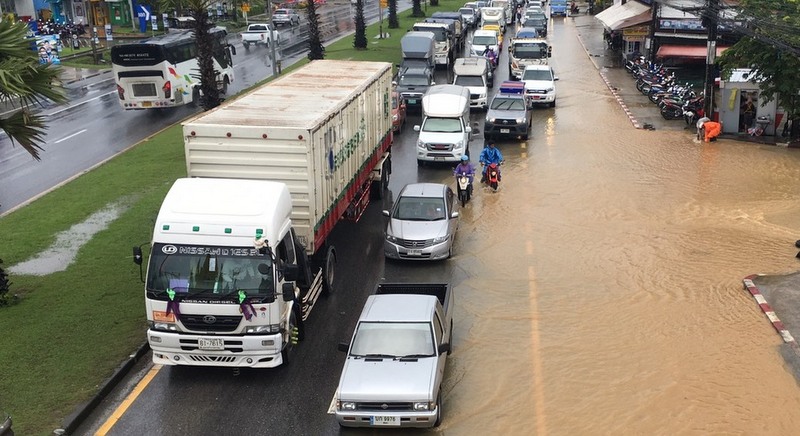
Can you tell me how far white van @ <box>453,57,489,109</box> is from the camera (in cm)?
3912

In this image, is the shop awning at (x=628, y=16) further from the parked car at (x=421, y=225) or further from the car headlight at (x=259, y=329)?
the car headlight at (x=259, y=329)

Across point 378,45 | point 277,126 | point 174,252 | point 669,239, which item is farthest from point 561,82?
point 174,252

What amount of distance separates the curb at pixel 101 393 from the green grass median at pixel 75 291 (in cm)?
12

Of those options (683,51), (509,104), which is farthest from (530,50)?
(509,104)

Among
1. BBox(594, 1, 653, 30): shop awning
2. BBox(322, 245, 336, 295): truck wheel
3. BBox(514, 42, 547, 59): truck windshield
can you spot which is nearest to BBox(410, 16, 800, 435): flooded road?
BBox(322, 245, 336, 295): truck wheel

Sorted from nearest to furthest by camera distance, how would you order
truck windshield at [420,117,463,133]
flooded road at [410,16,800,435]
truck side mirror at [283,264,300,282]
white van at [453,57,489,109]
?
flooded road at [410,16,800,435], truck side mirror at [283,264,300,282], truck windshield at [420,117,463,133], white van at [453,57,489,109]

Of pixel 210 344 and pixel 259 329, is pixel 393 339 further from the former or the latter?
pixel 210 344

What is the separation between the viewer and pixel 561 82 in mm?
47531

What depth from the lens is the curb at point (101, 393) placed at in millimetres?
12609

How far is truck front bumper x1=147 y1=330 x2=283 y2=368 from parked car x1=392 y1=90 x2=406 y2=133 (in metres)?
21.4

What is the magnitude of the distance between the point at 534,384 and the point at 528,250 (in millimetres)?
7175

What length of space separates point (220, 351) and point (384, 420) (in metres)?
3.05

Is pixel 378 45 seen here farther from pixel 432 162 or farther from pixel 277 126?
pixel 277 126

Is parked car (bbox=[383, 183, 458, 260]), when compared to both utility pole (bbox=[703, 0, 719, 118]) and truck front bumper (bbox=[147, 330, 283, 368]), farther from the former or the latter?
utility pole (bbox=[703, 0, 719, 118])
